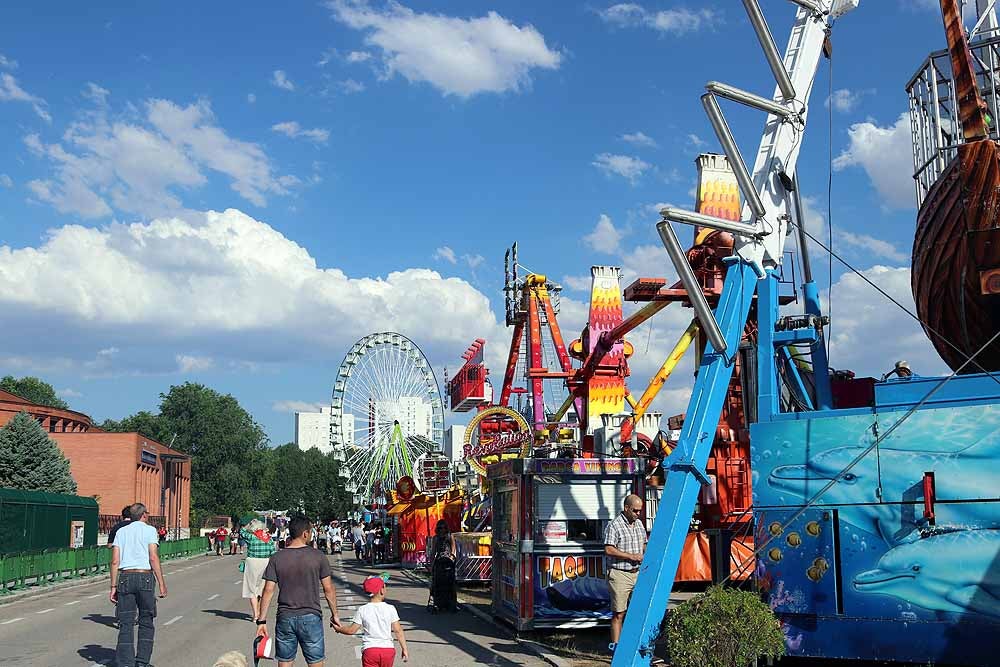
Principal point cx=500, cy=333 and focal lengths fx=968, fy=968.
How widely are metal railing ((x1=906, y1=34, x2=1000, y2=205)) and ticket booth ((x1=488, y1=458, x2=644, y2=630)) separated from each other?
Answer: 5894mm

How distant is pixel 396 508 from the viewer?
122ft

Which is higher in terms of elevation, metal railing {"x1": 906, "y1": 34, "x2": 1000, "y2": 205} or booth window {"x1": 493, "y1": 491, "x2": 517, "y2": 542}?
metal railing {"x1": 906, "y1": 34, "x2": 1000, "y2": 205}

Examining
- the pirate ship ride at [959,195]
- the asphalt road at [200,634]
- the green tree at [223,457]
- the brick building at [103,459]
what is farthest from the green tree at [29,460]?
the green tree at [223,457]

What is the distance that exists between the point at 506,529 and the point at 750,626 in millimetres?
6248

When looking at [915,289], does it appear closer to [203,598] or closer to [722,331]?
[722,331]

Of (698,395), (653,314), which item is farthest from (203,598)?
(698,395)

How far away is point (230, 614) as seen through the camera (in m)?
17.9

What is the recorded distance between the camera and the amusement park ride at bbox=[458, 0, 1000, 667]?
9148 millimetres

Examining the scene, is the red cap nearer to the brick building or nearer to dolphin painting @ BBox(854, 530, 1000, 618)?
dolphin painting @ BBox(854, 530, 1000, 618)

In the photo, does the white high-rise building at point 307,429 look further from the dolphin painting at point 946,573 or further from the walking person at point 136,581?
the dolphin painting at point 946,573

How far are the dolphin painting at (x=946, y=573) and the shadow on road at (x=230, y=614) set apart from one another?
1148 cm

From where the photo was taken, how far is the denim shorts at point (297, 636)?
26.1 feet

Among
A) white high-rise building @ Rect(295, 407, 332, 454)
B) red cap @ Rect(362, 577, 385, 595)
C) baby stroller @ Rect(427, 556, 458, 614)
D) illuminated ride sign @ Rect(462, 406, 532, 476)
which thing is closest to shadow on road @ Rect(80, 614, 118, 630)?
baby stroller @ Rect(427, 556, 458, 614)

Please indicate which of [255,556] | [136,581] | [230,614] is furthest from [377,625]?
[230,614]
